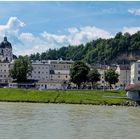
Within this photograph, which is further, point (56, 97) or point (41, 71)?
point (41, 71)

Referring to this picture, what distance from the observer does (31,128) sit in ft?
108

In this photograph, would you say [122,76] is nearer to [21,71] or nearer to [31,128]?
[21,71]

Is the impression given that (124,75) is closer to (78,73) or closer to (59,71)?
(59,71)

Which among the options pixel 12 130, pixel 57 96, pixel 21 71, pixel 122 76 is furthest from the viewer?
pixel 122 76

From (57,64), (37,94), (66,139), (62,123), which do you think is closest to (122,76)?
(57,64)

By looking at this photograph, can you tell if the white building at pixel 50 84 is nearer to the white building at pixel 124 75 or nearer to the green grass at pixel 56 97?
the white building at pixel 124 75


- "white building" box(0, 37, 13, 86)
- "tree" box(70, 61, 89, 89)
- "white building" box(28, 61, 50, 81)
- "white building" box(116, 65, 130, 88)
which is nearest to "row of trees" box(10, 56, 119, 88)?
"tree" box(70, 61, 89, 89)

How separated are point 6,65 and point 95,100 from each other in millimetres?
84277

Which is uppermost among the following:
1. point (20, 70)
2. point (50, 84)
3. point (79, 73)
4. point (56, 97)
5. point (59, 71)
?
point (59, 71)

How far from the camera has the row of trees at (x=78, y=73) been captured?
103688 millimetres

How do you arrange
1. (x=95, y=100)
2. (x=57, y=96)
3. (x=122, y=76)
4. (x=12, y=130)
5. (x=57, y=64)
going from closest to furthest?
(x=12, y=130) → (x=95, y=100) → (x=57, y=96) → (x=122, y=76) → (x=57, y=64)

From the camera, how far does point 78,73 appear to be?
103125 mm

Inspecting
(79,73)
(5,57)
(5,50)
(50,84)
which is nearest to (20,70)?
(50,84)

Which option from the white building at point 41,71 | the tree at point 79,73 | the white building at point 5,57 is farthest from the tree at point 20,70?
the white building at point 41,71
